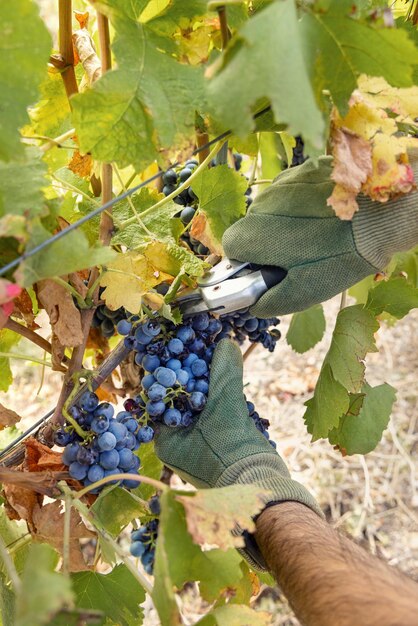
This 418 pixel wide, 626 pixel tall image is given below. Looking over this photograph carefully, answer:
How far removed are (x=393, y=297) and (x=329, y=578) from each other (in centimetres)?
46

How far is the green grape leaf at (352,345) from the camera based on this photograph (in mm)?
836

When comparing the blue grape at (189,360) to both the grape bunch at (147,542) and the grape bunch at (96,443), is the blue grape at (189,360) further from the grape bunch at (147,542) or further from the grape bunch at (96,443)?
the grape bunch at (147,542)

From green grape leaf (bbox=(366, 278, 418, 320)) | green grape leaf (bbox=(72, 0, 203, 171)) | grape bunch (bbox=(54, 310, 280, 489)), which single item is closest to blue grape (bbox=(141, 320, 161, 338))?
grape bunch (bbox=(54, 310, 280, 489))

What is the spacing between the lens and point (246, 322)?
0.91 m

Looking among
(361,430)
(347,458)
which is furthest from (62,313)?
(347,458)

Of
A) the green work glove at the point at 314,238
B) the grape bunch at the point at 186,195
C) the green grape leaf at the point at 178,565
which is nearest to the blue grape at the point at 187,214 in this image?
the grape bunch at the point at 186,195

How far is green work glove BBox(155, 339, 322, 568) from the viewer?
82cm

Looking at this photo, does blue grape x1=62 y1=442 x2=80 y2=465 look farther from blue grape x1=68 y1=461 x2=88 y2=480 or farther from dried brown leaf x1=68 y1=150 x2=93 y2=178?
dried brown leaf x1=68 y1=150 x2=93 y2=178

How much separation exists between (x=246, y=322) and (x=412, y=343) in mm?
1424

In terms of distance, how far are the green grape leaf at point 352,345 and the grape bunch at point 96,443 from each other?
0.28 m

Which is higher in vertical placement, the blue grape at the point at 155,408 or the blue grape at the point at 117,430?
the blue grape at the point at 117,430

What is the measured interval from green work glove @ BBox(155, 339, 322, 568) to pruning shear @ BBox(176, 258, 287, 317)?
0.29 feet

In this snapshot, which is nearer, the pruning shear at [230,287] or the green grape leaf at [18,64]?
the green grape leaf at [18,64]

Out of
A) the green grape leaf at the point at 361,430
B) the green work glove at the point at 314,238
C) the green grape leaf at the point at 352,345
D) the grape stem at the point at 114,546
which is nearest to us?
the grape stem at the point at 114,546
